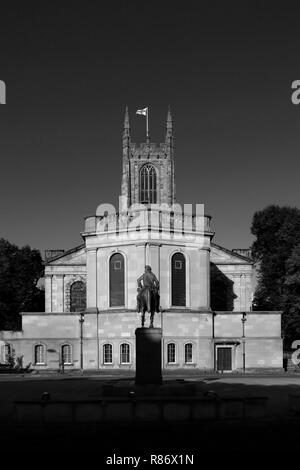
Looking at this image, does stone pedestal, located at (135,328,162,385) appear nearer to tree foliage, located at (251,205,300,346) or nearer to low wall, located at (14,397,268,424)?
low wall, located at (14,397,268,424)

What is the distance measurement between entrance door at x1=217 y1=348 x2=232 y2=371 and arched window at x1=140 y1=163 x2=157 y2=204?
63833 millimetres

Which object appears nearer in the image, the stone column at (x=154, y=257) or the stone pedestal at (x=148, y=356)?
the stone pedestal at (x=148, y=356)

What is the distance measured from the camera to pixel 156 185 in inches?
4697

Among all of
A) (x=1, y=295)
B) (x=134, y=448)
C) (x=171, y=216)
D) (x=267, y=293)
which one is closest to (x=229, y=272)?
(x=267, y=293)

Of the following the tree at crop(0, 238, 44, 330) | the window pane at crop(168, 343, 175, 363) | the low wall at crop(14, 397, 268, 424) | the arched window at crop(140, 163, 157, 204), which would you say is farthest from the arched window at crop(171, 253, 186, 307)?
the arched window at crop(140, 163, 157, 204)

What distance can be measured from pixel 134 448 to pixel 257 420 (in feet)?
22.9

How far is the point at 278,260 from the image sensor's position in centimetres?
7262

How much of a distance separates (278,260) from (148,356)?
42.9 m

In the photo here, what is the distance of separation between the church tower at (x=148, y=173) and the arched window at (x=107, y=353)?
206ft

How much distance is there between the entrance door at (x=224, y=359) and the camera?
54469mm

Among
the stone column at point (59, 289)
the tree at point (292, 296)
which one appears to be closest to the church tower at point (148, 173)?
the stone column at point (59, 289)

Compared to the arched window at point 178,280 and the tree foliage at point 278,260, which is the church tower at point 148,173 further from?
the arched window at point 178,280

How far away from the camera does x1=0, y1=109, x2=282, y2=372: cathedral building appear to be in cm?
5378
